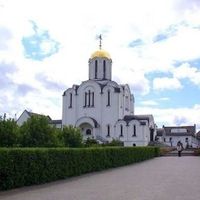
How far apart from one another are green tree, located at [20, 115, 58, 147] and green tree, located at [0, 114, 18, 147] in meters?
1.39

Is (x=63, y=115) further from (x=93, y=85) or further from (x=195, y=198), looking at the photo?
(x=195, y=198)

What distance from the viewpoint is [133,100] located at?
91.9 metres

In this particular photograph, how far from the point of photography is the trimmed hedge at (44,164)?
14.9 m

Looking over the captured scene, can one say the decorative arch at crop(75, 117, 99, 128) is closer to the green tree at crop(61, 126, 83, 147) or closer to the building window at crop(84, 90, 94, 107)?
the building window at crop(84, 90, 94, 107)

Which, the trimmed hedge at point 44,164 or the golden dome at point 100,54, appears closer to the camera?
the trimmed hedge at point 44,164

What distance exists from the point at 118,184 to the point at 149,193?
3.24 metres

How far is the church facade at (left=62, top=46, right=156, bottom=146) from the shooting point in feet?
263

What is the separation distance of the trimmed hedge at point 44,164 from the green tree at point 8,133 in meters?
4.47

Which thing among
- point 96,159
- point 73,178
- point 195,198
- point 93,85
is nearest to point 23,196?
point 195,198

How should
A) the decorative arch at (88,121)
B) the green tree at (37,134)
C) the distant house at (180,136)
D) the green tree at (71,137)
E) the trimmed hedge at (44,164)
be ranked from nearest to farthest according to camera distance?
the trimmed hedge at (44,164) < the green tree at (37,134) < the green tree at (71,137) < the decorative arch at (88,121) < the distant house at (180,136)

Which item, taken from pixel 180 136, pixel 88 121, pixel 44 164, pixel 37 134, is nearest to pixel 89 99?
pixel 88 121

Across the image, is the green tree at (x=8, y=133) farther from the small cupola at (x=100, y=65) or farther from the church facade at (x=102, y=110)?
the small cupola at (x=100, y=65)

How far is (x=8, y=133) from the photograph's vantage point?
80.8ft

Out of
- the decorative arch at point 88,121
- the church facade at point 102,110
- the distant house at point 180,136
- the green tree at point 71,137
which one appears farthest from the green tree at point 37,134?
the distant house at point 180,136
